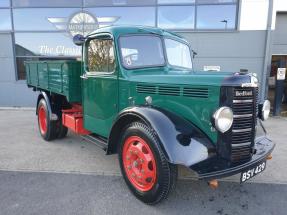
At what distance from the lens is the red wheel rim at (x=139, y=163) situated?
270 cm

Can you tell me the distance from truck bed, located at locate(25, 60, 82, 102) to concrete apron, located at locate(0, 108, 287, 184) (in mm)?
1038

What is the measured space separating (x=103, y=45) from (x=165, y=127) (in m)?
1.71

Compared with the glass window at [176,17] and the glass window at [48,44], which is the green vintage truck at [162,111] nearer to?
the glass window at [176,17]

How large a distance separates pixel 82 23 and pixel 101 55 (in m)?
5.95

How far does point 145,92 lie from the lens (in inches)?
120

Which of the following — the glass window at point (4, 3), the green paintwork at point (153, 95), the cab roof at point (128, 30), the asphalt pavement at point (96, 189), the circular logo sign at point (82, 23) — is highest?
the glass window at point (4, 3)

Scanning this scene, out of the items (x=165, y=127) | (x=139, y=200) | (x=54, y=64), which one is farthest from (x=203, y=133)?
(x=54, y=64)

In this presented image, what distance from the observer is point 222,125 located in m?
2.43

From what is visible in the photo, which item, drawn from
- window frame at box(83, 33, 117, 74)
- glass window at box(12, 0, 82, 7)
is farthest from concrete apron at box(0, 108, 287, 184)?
glass window at box(12, 0, 82, 7)

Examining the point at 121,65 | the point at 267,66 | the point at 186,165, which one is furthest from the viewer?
the point at 267,66

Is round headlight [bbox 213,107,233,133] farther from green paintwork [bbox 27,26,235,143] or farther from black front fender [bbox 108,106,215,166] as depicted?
black front fender [bbox 108,106,215,166]

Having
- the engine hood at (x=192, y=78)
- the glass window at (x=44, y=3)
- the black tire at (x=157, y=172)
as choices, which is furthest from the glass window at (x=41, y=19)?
the black tire at (x=157, y=172)

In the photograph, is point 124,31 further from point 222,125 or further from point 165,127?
point 222,125

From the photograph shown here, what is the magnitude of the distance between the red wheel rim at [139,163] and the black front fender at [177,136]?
287mm
